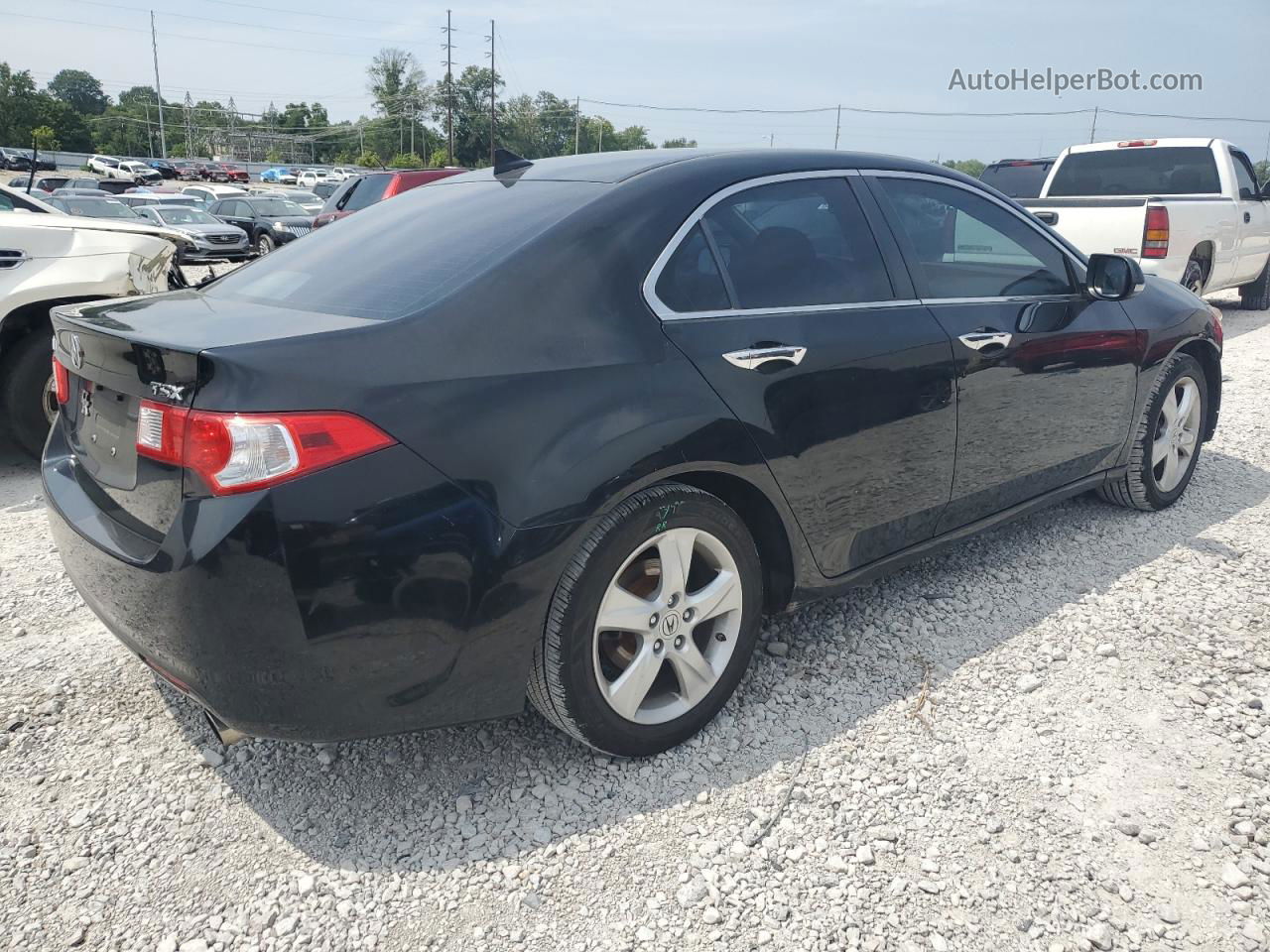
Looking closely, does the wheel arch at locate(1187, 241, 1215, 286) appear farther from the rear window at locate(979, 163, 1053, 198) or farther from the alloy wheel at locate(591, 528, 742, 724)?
the alloy wheel at locate(591, 528, 742, 724)

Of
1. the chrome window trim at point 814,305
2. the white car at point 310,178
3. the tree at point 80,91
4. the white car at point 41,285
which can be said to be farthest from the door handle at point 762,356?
the tree at point 80,91

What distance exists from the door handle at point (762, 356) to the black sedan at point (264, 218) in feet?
66.2

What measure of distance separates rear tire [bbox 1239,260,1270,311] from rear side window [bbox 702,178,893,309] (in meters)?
10.9

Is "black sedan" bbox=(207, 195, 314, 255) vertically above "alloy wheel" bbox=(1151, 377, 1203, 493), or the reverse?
"black sedan" bbox=(207, 195, 314, 255)

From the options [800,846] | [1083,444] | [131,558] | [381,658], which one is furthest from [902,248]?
[131,558]

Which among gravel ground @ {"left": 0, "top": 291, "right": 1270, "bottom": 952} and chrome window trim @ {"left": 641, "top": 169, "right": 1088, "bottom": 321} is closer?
gravel ground @ {"left": 0, "top": 291, "right": 1270, "bottom": 952}

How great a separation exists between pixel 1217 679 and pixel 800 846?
1.67 metres

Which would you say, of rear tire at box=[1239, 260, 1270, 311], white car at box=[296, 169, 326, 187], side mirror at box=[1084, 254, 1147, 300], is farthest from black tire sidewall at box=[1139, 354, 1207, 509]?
white car at box=[296, 169, 326, 187]

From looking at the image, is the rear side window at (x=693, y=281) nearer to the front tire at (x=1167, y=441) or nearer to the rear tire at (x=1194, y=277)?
the front tire at (x=1167, y=441)

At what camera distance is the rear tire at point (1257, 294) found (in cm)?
1156

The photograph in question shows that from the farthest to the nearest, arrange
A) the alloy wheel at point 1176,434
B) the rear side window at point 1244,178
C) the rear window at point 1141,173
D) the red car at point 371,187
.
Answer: the red car at point 371,187 → the rear side window at point 1244,178 → the rear window at point 1141,173 → the alloy wheel at point 1176,434

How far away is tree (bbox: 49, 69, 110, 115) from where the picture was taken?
128625 millimetres

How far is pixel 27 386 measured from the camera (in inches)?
198

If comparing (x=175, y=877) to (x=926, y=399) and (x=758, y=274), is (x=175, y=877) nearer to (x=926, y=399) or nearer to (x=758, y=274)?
(x=758, y=274)
